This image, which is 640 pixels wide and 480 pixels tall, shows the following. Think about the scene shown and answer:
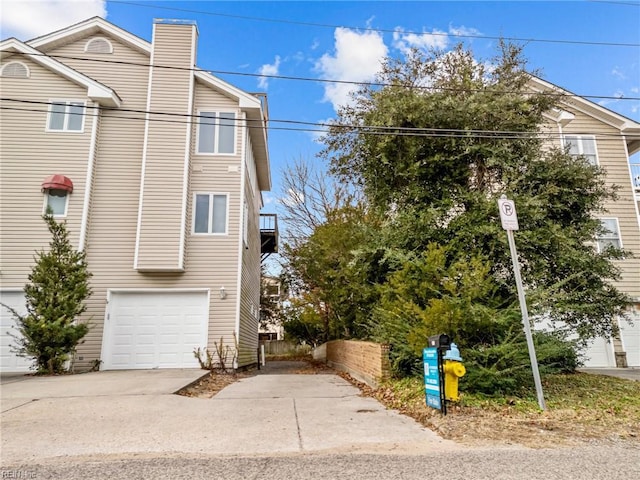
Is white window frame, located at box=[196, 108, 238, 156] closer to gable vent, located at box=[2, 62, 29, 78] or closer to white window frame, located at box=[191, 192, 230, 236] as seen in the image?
white window frame, located at box=[191, 192, 230, 236]

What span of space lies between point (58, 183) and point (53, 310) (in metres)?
3.69

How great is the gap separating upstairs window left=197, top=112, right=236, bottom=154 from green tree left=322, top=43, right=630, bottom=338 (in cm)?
430

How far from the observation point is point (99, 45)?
12594mm

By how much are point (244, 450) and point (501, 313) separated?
434cm

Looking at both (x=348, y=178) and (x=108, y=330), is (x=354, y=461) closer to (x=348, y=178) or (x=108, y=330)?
(x=348, y=178)

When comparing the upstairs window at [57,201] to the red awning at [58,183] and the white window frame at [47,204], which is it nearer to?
the white window frame at [47,204]

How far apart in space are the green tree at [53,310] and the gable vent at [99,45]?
5.94 meters

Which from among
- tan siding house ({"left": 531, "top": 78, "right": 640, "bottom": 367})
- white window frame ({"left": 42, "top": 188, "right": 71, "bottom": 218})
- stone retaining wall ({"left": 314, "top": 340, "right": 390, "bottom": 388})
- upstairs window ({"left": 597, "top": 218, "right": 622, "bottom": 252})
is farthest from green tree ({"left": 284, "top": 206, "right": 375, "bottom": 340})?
upstairs window ({"left": 597, "top": 218, "right": 622, "bottom": 252})

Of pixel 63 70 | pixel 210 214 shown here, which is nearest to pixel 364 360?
pixel 210 214

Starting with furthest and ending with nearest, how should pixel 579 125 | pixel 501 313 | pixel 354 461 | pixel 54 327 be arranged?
pixel 579 125, pixel 54 327, pixel 501 313, pixel 354 461

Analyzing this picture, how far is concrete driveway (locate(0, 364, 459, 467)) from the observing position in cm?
377

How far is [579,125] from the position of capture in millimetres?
14867

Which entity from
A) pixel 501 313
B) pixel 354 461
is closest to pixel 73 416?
pixel 354 461

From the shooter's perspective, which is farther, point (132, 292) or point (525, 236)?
point (132, 292)
